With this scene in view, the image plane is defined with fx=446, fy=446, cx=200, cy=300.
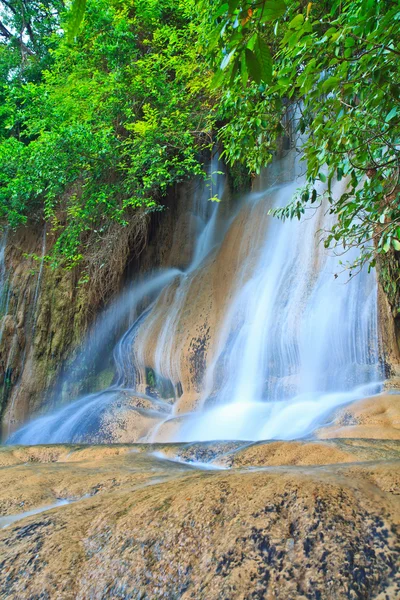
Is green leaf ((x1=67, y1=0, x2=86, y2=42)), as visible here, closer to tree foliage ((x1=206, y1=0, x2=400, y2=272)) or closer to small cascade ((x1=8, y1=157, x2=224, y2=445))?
tree foliage ((x1=206, y1=0, x2=400, y2=272))

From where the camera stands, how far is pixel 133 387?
923 cm

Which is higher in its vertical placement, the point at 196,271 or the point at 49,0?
the point at 49,0

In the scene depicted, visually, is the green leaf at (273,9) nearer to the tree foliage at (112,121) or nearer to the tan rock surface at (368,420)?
the tan rock surface at (368,420)

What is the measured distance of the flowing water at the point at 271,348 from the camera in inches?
246

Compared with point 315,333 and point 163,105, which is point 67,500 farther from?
point 163,105

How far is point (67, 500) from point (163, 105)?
8.14 m

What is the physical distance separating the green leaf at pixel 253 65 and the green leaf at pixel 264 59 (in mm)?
23

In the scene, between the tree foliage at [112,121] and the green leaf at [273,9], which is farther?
the tree foliage at [112,121]

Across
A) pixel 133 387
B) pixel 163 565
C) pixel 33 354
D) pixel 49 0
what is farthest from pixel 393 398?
pixel 49 0

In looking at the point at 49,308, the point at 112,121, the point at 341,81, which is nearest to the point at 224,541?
the point at 341,81

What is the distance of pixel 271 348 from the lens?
7.34m

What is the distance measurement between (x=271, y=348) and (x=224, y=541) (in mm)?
5649

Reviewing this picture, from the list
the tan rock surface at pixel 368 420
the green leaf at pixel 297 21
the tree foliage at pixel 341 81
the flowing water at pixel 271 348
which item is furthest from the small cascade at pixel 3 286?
the green leaf at pixel 297 21

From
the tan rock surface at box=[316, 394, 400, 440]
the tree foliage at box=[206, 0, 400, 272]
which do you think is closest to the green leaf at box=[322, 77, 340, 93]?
the tree foliage at box=[206, 0, 400, 272]
